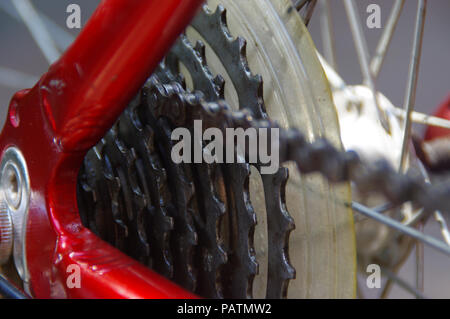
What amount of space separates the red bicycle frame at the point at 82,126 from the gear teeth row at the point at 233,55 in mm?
80

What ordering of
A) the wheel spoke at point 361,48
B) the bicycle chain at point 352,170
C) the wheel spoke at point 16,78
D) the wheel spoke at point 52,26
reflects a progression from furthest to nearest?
the wheel spoke at point 16,78, the wheel spoke at point 52,26, the wheel spoke at point 361,48, the bicycle chain at point 352,170

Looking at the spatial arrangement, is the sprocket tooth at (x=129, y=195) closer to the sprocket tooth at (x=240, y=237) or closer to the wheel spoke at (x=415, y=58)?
the sprocket tooth at (x=240, y=237)

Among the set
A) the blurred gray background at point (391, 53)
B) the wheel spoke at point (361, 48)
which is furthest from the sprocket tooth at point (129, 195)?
the blurred gray background at point (391, 53)

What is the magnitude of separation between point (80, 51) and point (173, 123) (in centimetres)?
9

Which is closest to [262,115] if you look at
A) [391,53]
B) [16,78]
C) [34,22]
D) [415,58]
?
[415,58]

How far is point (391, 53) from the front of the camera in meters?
1.13

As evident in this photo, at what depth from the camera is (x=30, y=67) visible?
1105 millimetres

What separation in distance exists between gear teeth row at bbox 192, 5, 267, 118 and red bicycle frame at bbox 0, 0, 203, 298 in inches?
3.1

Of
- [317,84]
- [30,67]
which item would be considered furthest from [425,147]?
[30,67]

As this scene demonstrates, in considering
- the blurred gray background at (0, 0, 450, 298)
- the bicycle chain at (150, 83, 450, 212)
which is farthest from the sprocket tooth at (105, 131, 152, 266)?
the blurred gray background at (0, 0, 450, 298)

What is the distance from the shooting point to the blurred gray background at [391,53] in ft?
3.39

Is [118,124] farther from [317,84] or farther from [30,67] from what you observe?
[30,67]

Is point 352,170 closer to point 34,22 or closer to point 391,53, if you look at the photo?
point 34,22

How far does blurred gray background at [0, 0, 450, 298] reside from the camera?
103 centimetres
